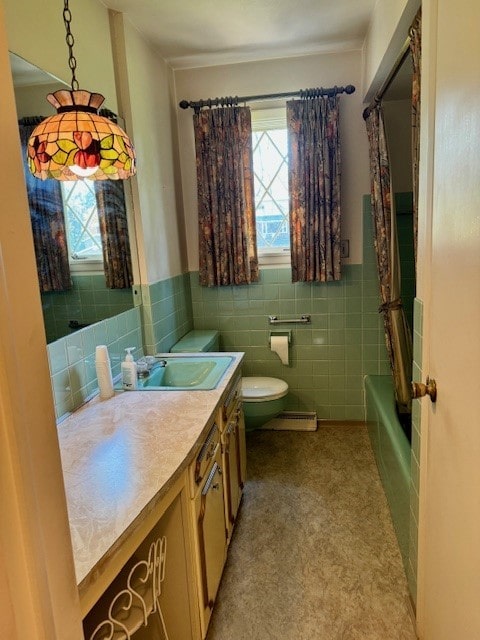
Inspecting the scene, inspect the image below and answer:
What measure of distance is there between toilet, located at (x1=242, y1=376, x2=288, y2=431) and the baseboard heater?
1.30 ft

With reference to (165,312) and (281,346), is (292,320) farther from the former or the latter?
(165,312)

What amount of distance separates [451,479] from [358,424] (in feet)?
7.30

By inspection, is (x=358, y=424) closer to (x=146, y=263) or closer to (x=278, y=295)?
(x=278, y=295)

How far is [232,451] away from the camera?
2041 millimetres

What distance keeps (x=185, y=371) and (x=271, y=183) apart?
162 centimetres

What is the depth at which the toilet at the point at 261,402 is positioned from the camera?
2.74 meters

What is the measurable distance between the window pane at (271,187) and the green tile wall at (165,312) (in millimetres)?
716

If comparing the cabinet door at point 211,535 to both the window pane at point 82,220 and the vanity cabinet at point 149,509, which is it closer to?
the vanity cabinet at point 149,509

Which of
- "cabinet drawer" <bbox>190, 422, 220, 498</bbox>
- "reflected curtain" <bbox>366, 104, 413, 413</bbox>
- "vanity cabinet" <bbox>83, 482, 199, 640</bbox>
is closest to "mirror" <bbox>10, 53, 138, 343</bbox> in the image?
"cabinet drawer" <bbox>190, 422, 220, 498</bbox>

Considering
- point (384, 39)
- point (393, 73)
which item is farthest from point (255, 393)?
point (384, 39)

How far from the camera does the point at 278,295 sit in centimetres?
309

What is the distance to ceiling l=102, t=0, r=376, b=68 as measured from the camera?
2119mm

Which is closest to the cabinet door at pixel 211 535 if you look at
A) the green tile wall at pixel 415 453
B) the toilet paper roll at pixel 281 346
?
the green tile wall at pixel 415 453

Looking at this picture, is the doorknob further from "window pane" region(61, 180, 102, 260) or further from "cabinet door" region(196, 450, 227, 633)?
"window pane" region(61, 180, 102, 260)
